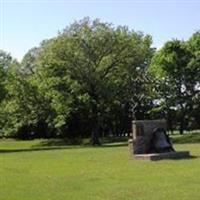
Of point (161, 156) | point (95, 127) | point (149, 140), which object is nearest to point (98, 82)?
point (95, 127)

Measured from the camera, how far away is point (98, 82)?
6306cm

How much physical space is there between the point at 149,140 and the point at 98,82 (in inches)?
1164

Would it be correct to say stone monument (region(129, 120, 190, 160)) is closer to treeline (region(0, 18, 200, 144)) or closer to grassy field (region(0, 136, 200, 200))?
grassy field (region(0, 136, 200, 200))

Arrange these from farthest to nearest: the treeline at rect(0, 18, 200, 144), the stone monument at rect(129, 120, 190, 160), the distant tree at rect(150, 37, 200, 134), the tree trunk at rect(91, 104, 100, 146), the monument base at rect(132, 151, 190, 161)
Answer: the distant tree at rect(150, 37, 200, 134) < the tree trunk at rect(91, 104, 100, 146) < the treeline at rect(0, 18, 200, 144) < the stone monument at rect(129, 120, 190, 160) < the monument base at rect(132, 151, 190, 161)

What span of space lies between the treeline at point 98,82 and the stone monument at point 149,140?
28.1 m

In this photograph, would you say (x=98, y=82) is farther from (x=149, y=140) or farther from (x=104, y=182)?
(x=104, y=182)

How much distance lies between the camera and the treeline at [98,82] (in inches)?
2474

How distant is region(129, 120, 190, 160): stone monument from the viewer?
33.2 m

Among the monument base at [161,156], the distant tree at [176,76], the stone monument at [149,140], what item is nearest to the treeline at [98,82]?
the distant tree at [176,76]

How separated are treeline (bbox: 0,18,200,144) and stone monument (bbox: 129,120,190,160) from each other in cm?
2810

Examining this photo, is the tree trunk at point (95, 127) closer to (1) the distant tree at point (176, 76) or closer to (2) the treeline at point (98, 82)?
(2) the treeline at point (98, 82)

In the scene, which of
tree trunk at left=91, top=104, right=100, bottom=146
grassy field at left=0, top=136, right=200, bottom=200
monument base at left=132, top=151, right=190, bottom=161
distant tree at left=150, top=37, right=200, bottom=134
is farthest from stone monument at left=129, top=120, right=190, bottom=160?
distant tree at left=150, top=37, right=200, bottom=134

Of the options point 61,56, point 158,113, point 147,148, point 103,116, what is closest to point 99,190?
point 147,148

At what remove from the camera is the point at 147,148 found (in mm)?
33750
